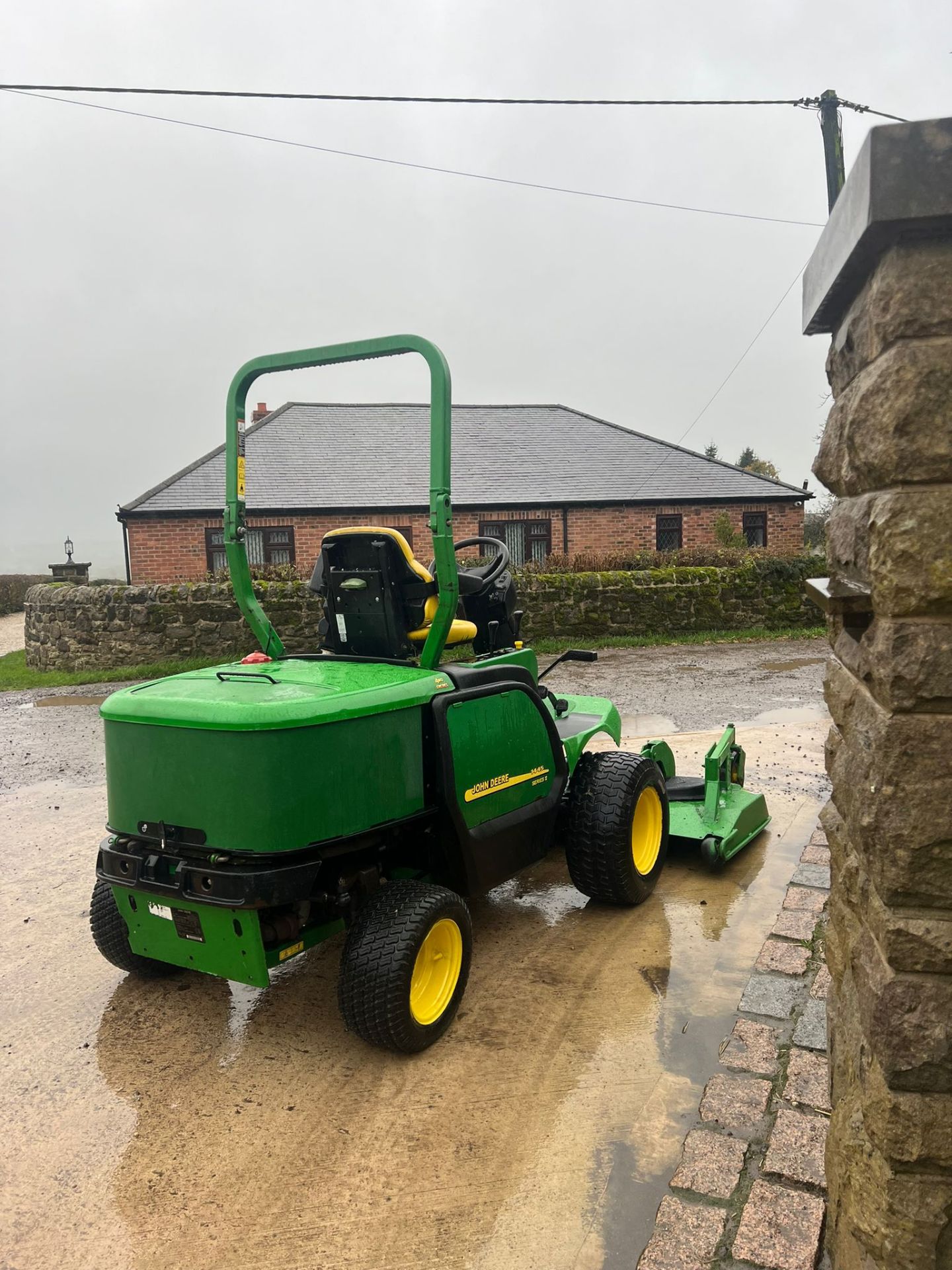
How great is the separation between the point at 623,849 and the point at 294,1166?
1.97 metres

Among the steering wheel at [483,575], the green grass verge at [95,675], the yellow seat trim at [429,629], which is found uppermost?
the steering wheel at [483,575]

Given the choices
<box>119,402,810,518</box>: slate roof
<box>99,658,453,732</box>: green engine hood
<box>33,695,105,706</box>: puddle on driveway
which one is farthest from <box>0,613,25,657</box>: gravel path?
<box>99,658,453,732</box>: green engine hood

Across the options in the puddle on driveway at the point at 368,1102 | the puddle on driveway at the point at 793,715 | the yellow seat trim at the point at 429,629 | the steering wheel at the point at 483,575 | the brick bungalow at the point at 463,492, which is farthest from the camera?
the brick bungalow at the point at 463,492

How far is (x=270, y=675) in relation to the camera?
3219mm

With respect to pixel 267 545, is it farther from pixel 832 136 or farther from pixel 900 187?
pixel 900 187

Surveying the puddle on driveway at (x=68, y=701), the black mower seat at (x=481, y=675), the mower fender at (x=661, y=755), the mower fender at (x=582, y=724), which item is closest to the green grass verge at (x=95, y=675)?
the puddle on driveway at (x=68, y=701)

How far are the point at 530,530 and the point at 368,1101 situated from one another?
58.0 feet

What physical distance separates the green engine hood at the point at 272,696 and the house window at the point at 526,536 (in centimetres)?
1650

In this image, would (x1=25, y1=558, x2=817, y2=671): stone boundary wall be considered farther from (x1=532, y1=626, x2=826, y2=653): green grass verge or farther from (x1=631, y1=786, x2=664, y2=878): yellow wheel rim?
(x1=631, y1=786, x2=664, y2=878): yellow wheel rim

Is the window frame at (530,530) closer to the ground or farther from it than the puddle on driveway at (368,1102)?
farther from it

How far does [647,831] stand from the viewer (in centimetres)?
449

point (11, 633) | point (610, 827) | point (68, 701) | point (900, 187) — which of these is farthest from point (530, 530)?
point (900, 187)

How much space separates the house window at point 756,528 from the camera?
70.7 feet

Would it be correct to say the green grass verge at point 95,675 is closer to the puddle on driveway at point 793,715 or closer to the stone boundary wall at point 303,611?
the stone boundary wall at point 303,611
